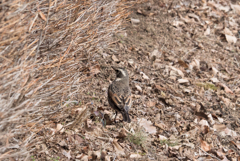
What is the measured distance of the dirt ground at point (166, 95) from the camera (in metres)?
5.19

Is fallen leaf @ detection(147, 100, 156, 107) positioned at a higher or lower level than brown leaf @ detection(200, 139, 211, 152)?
higher

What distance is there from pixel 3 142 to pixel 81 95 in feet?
7.75

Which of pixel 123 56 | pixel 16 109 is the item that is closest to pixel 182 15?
pixel 123 56

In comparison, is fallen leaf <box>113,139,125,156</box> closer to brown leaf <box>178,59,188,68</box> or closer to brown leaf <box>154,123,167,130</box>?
brown leaf <box>154,123,167,130</box>

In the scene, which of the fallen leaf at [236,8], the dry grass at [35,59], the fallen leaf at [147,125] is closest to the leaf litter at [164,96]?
the fallen leaf at [147,125]

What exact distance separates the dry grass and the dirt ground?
492mm

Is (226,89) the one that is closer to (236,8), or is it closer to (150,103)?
(150,103)

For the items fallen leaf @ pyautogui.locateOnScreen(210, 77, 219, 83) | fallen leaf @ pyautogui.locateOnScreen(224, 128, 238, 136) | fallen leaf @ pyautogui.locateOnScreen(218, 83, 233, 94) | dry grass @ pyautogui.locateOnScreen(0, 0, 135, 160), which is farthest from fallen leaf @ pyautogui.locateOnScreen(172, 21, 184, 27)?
fallen leaf @ pyautogui.locateOnScreen(224, 128, 238, 136)

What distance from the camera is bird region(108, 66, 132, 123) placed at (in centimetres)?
546

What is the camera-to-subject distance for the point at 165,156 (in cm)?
549

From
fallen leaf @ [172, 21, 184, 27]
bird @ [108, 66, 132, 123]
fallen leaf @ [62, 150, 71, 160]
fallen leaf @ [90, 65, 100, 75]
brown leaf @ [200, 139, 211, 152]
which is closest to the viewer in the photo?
fallen leaf @ [62, 150, 71, 160]

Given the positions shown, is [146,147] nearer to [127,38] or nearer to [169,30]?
[127,38]

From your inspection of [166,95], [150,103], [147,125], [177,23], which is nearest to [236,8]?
[177,23]

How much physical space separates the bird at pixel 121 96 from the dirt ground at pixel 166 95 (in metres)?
0.32
